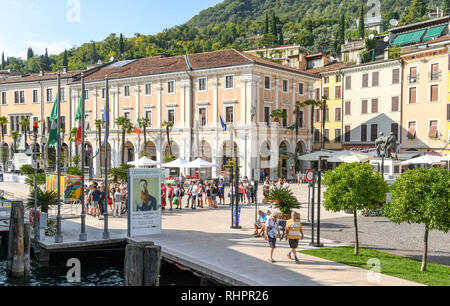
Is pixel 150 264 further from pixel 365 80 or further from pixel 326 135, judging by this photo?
pixel 326 135

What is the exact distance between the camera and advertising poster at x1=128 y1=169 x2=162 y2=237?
20078mm

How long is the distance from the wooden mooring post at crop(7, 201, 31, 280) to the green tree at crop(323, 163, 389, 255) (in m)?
11.3

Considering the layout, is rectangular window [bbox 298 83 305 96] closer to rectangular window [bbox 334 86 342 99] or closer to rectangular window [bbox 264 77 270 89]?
rectangular window [bbox 264 77 270 89]

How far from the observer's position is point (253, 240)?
19234 millimetres

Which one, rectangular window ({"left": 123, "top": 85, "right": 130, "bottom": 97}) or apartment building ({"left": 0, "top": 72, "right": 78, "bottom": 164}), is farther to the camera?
apartment building ({"left": 0, "top": 72, "right": 78, "bottom": 164})

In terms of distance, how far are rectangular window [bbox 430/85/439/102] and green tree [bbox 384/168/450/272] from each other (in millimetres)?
41975

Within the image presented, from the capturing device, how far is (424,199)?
13711 millimetres

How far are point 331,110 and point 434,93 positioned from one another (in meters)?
15.8

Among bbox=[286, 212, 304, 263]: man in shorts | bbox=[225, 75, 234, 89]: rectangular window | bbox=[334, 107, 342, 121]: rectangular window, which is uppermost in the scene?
bbox=[225, 75, 234, 89]: rectangular window

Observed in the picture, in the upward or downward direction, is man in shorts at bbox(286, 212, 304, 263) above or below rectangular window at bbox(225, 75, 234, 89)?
below

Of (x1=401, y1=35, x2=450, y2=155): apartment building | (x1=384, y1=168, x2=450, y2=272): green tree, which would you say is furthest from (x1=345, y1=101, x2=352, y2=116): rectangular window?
(x1=384, y1=168, x2=450, y2=272): green tree

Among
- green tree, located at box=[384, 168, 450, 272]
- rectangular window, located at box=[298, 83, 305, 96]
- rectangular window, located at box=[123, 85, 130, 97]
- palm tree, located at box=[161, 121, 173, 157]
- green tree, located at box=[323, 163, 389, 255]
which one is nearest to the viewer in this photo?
green tree, located at box=[384, 168, 450, 272]

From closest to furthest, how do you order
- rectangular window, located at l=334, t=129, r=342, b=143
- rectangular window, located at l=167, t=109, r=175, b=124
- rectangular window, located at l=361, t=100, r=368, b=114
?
rectangular window, located at l=167, t=109, r=175, b=124 < rectangular window, located at l=361, t=100, r=368, b=114 < rectangular window, located at l=334, t=129, r=342, b=143

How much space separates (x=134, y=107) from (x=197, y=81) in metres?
9.93
